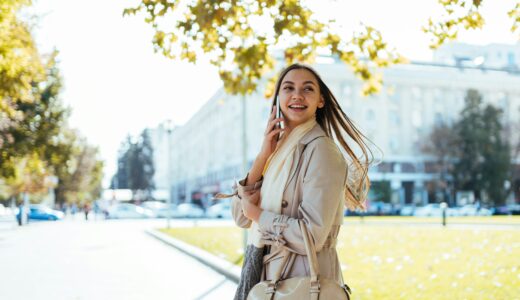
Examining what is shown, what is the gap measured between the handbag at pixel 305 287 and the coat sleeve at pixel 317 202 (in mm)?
37

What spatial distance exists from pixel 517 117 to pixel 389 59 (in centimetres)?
7020

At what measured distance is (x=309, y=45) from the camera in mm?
10031

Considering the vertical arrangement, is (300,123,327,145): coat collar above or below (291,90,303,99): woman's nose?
below

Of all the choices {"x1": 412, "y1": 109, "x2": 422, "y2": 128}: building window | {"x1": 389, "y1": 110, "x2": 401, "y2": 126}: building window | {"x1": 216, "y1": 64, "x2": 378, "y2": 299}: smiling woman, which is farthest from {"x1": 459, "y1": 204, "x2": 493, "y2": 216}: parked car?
{"x1": 216, "y1": 64, "x2": 378, "y2": 299}: smiling woman

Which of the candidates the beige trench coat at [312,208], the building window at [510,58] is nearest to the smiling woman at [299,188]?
the beige trench coat at [312,208]

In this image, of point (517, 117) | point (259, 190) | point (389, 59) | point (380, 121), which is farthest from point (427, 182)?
point (259, 190)

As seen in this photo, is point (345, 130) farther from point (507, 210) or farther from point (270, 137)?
point (507, 210)

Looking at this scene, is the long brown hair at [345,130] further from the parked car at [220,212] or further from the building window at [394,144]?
the building window at [394,144]

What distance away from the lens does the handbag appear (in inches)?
100

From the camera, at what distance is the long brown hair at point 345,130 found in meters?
2.96

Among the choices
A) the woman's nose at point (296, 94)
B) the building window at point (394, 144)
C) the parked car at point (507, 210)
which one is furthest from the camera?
the building window at point (394, 144)

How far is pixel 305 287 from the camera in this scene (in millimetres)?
2564

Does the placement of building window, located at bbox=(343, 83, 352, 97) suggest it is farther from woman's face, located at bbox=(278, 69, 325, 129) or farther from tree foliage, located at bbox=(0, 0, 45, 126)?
woman's face, located at bbox=(278, 69, 325, 129)

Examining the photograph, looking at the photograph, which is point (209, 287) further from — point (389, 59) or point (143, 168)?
point (143, 168)
